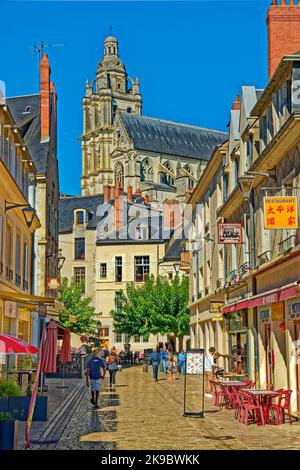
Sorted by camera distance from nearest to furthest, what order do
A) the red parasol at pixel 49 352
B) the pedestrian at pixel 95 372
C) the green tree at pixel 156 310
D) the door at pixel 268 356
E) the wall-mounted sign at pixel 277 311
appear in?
the wall-mounted sign at pixel 277 311, the pedestrian at pixel 95 372, the red parasol at pixel 49 352, the door at pixel 268 356, the green tree at pixel 156 310

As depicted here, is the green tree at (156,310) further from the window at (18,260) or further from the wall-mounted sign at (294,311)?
the wall-mounted sign at (294,311)

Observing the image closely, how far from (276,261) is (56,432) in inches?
281

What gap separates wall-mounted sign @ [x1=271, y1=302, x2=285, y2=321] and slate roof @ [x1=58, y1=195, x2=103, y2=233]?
41036 mm

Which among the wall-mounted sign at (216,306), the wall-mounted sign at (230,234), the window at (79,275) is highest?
the window at (79,275)

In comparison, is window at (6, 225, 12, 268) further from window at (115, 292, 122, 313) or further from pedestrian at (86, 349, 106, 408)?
window at (115, 292, 122, 313)

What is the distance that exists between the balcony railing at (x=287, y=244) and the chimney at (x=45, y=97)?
21.3 meters

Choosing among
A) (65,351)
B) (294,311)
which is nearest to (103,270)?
(65,351)

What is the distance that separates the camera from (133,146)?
107 meters

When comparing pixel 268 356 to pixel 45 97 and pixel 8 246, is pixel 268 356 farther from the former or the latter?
pixel 45 97

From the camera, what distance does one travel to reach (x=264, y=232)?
19891 millimetres

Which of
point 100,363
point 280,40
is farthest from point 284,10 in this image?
point 100,363

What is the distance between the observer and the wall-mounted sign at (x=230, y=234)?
2280 cm

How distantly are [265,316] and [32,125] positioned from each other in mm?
21626

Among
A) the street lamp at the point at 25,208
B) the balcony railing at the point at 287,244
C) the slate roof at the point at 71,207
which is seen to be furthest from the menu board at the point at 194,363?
the slate roof at the point at 71,207
